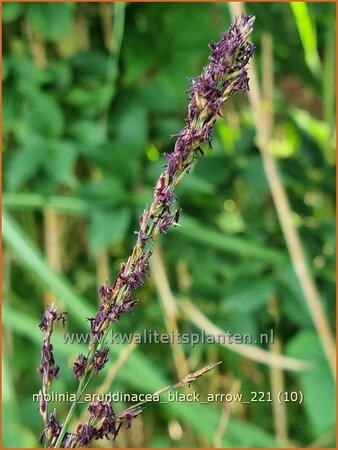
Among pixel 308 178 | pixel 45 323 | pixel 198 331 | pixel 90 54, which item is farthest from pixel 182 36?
pixel 45 323

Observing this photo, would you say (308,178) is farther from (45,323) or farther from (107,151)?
(45,323)

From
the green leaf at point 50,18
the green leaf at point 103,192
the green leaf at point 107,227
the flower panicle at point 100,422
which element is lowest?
the flower panicle at point 100,422

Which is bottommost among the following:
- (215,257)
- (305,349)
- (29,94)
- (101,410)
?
(101,410)

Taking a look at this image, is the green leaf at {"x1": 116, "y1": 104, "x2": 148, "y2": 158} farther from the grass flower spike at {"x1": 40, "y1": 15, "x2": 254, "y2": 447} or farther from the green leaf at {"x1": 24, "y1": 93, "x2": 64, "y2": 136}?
the grass flower spike at {"x1": 40, "y1": 15, "x2": 254, "y2": 447}

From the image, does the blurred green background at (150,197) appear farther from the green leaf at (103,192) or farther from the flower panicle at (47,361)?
the flower panicle at (47,361)

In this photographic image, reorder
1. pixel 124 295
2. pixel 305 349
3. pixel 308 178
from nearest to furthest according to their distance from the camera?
pixel 124 295, pixel 305 349, pixel 308 178

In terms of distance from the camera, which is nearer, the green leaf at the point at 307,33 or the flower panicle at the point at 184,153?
the flower panicle at the point at 184,153

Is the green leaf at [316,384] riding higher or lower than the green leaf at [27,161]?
lower

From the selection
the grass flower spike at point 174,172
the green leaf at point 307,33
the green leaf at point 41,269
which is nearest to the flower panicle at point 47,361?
the grass flower spike at point 174,172
